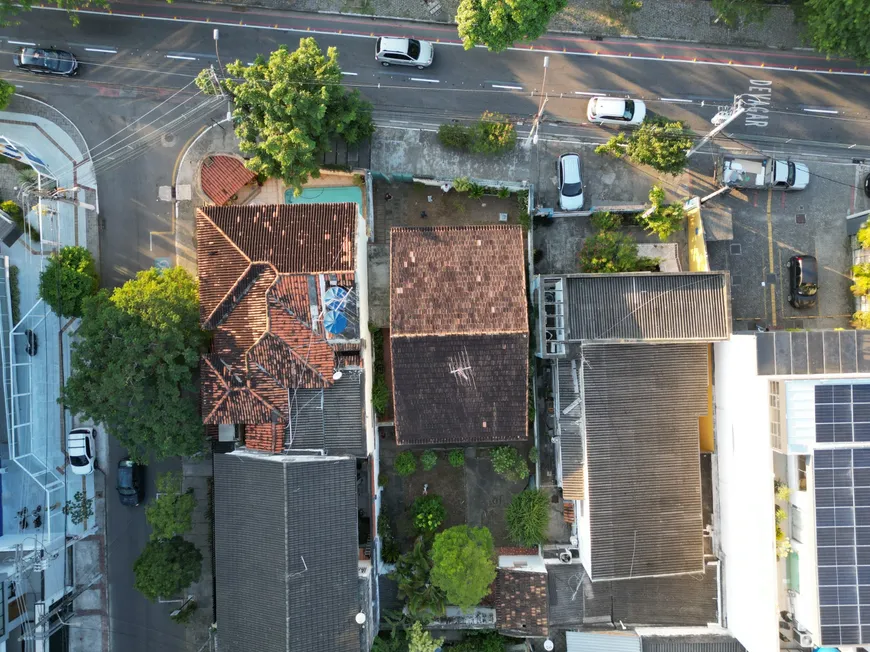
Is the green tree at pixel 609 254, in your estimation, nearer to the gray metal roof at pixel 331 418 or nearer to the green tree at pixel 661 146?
the green tree at pixel 661 146

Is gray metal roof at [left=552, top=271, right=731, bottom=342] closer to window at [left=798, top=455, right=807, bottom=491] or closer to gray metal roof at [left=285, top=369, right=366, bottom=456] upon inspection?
window at [left=798, top=455, right=807, bottom=491]

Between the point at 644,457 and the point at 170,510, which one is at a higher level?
the point at 644,457

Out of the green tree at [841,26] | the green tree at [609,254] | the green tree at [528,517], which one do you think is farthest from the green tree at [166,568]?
the green tree at [841,26]

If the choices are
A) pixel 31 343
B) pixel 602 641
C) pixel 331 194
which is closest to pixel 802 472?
pixel 602 641

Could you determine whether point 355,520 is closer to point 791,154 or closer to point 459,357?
point 459,357

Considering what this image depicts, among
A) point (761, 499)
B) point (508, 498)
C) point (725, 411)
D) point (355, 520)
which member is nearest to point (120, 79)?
point (355, 520)

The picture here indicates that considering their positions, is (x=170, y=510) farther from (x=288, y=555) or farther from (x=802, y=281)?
(x=802, y=281)
